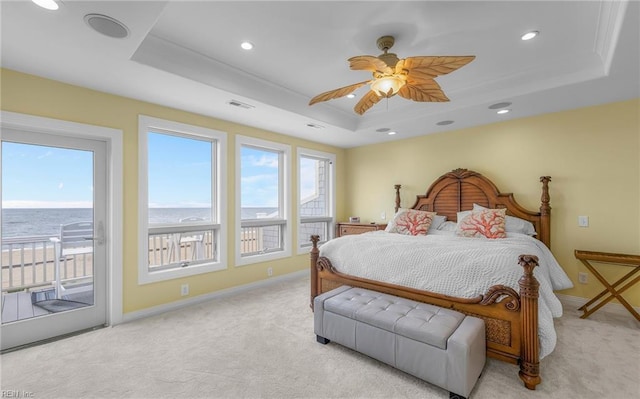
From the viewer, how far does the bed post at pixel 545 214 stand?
11.7ft

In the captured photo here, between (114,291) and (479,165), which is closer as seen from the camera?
(114,291)

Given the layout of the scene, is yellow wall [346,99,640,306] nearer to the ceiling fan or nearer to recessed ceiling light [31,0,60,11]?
the ceiling fan

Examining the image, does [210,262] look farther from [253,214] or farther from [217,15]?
[217,15]

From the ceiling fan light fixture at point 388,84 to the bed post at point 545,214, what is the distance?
8.66 ft

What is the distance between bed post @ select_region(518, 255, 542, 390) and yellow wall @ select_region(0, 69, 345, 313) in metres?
3.31

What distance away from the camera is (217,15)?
208 cm

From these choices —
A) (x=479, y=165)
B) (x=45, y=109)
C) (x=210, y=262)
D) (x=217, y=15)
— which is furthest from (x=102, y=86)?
(x=479, y=165)

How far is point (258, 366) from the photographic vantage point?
217cm

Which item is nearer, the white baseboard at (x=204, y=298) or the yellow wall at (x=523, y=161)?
the yellow wall at (x=523, y=161)

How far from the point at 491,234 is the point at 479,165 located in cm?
128

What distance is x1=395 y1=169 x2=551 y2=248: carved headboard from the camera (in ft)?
11.8

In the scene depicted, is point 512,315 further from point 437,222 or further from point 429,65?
point 437,222

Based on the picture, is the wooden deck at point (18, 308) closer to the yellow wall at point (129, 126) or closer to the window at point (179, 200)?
the yellow wall at point (129, 126)

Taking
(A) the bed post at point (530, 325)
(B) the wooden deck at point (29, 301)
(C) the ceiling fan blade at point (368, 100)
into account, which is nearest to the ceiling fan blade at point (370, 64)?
(C) the ceiling fan blade at point (368, 100)
